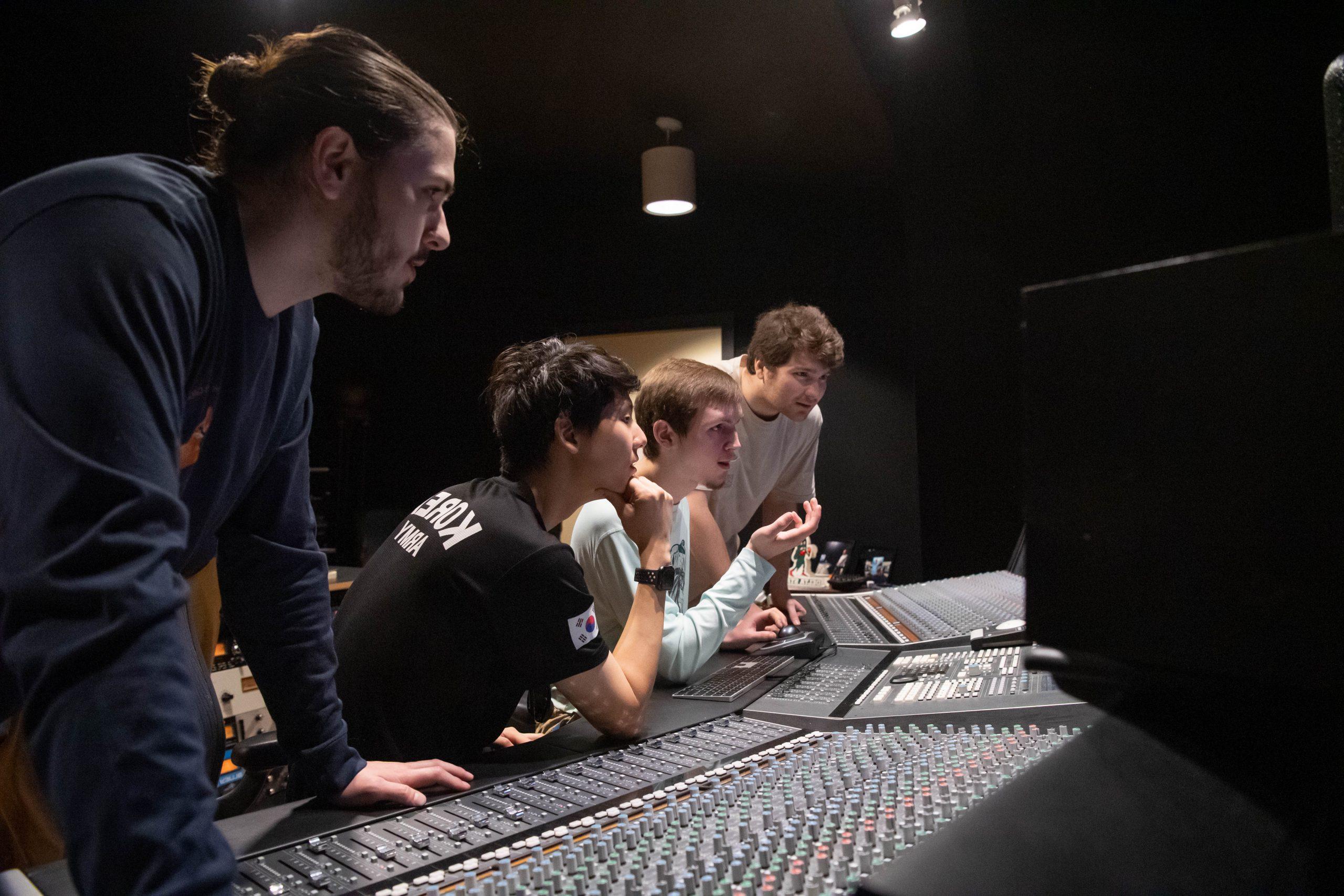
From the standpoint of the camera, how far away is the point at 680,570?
2.13 meters

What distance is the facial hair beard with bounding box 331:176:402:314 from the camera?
0.94 meters

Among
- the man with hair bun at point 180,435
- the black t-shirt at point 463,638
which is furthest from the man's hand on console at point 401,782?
the black t-shirt at point 463,638

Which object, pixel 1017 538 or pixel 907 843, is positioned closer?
pixel 907 843

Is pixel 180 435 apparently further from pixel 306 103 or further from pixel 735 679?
pixel 735 679

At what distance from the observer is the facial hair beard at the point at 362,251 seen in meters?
0.94

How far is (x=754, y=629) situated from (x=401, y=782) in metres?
1.26

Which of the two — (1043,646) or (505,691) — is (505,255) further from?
(1043,646)

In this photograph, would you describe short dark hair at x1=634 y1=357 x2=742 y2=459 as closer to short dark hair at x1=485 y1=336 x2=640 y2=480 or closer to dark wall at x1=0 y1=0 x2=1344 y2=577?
short dark hair at x1=485 y1=336 x2=640 y2=480

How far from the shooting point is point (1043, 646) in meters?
0.60

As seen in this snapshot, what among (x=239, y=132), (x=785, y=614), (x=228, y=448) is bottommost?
(x=785, y=614)

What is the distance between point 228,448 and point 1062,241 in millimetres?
2699

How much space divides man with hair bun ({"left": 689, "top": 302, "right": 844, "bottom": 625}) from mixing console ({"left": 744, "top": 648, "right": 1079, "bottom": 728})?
77 cm

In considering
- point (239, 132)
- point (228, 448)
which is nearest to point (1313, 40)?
point (239, 132)

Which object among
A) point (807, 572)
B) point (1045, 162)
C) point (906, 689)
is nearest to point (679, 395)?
point (906, 689)
